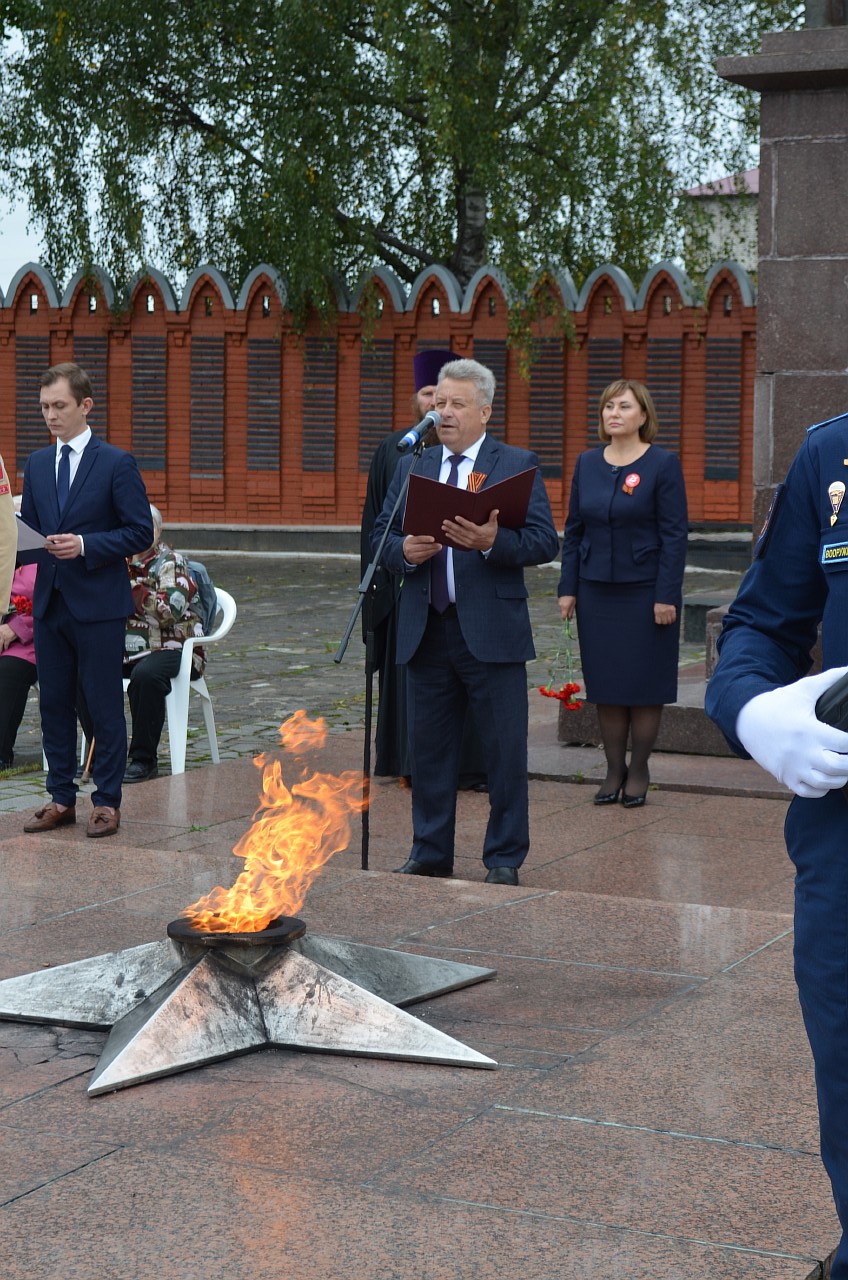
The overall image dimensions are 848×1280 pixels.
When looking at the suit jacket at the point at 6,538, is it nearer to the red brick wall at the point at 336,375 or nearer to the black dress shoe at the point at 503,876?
the black dress shoe at the point at 503,876

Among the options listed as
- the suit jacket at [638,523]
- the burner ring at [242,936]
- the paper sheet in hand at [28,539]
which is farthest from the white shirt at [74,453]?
the burner ring at [242,936]

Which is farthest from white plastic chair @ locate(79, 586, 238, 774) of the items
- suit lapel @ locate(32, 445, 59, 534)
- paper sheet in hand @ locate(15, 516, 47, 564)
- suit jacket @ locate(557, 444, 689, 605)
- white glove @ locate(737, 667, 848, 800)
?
white glove @ locate(737, 667, 848, 800)

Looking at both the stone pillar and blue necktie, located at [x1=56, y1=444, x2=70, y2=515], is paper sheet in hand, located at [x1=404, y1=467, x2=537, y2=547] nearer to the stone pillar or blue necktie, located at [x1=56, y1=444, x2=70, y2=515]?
blue necktie, located at [x1=56, y1=444, x2=70, y2=515]

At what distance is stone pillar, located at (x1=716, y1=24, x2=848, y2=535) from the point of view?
8.48m

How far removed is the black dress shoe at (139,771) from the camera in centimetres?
862

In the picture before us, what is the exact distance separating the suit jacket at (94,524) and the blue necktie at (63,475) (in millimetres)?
21

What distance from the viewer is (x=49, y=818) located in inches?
277

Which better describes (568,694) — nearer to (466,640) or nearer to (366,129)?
(466,640)

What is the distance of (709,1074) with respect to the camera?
391 centimetres

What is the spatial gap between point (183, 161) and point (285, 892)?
21.5 m

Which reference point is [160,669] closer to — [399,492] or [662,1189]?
[399,492]

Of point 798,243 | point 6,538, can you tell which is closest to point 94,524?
point 6,538

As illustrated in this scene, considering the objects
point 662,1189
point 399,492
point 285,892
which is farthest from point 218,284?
point 662,1189

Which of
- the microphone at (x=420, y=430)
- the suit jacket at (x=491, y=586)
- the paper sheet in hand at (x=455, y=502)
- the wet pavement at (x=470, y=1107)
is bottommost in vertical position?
the wet pavement at (x=470, y=1107)
